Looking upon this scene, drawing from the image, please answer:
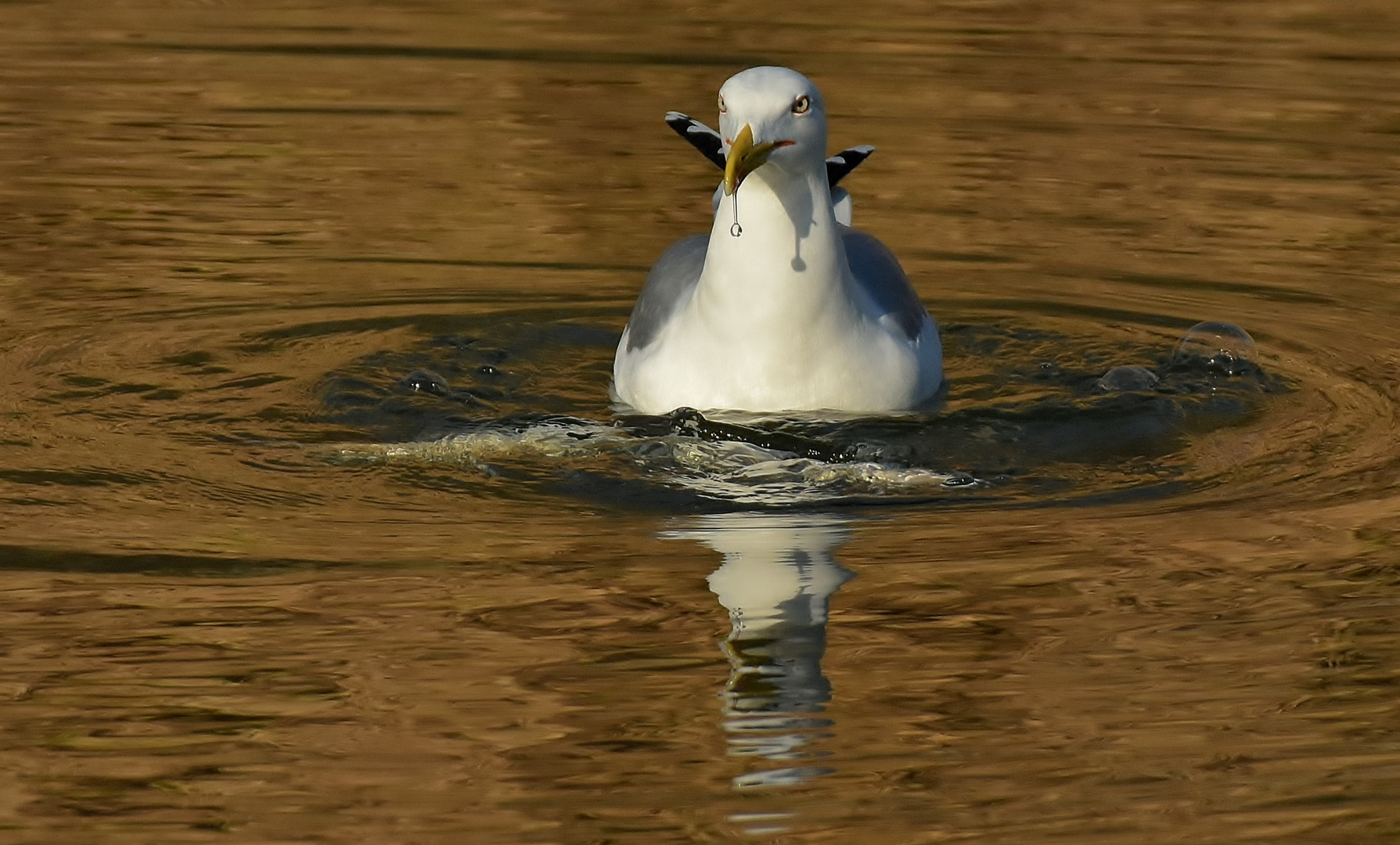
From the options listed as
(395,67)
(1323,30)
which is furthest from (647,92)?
(1323,30)

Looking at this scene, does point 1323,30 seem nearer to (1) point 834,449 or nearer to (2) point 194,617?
(1) point 834,449

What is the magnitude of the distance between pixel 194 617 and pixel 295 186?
609 centimetres

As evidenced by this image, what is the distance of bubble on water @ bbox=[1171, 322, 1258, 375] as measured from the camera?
27.6 feet

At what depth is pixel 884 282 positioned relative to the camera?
8227mm

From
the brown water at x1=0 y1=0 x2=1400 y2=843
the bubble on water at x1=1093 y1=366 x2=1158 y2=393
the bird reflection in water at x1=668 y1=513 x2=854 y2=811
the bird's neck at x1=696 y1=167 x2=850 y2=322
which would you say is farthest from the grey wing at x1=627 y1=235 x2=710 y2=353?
the bird reflection in water at x1=668 y1=513 x2=854 y2=811

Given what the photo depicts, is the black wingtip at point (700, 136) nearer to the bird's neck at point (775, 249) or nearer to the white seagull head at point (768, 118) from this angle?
the bird's neck at point (775, 249)

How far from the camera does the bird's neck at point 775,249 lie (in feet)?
24.4

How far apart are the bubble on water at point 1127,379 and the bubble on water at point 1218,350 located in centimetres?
22

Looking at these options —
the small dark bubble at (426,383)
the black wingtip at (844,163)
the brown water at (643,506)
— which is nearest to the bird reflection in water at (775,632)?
the brown water at (643,506)

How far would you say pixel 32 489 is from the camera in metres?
6.70

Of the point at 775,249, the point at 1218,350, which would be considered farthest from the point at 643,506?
the point at 1218,350

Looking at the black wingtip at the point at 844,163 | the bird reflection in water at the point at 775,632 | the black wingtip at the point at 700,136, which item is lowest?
the bird reflection in water at the point at 775,632

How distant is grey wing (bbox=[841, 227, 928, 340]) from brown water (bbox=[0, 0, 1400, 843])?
32 cm

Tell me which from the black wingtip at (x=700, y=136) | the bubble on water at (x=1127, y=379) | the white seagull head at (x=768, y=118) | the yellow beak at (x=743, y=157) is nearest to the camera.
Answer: the yellow beak at (x=743, y=157)
